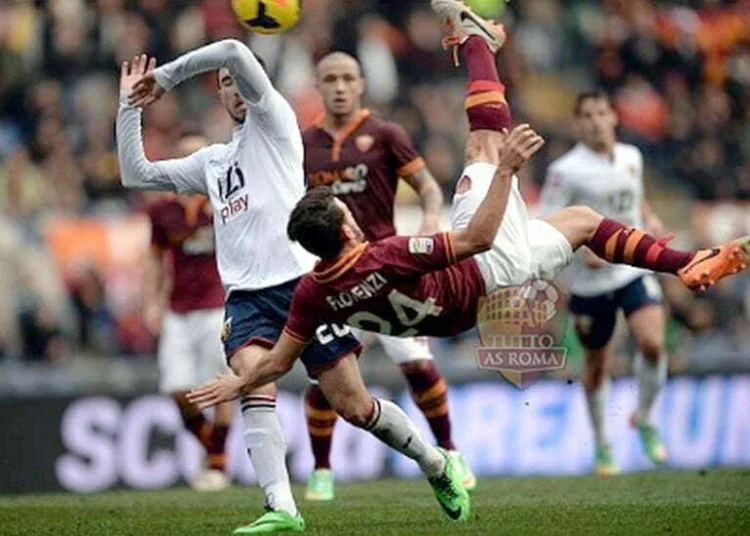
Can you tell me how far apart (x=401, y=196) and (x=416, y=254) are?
12.2 m

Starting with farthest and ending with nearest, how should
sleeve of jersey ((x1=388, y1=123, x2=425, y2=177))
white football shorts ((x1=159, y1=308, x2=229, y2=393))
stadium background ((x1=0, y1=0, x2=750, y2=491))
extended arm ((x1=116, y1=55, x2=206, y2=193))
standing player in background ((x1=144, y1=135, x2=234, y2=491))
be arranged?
stadium background ((x1=0, y1=0, x2=750, y2=491))
white football shorts ((x1=159, y1=308, x2=229, y2=393))
standing player in background ((x1=144, y1=135, x2=234, y2=491))
sleeve of jersey ((x1=388, y1=123, x2=425, y2=177))
extended arm ((x1=116, y1=55, x2=206, y2=193))

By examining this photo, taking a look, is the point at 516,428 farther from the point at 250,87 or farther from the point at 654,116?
the point at 250,87

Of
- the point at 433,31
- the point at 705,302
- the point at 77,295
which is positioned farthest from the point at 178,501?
the point at 433,31

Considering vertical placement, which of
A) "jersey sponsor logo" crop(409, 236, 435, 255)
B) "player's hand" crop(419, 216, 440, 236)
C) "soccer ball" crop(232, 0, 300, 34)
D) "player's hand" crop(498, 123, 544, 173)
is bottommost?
"jersey sponsor logo" crop(409, 236, 435, 255)

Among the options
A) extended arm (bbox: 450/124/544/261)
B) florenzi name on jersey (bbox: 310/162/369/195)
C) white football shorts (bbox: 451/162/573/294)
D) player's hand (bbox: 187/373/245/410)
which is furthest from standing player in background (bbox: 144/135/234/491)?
extended arm (bbox: 450/124/544/261)

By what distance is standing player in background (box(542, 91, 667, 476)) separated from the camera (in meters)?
16.2

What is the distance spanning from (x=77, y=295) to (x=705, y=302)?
676 centimetres

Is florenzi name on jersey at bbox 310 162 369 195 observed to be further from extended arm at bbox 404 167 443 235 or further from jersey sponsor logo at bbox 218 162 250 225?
jersey sponsor logo at bbox 218 162 250 225

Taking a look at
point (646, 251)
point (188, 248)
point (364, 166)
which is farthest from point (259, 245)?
point (188, 248)

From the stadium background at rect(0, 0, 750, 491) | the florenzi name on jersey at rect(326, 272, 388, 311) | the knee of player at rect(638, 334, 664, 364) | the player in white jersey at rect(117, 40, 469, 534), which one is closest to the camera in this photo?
the florenzi name on jersey at rect(326, 272, 388, 311)

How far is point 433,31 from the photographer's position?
2498cm

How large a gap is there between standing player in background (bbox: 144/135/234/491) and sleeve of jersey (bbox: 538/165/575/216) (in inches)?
108

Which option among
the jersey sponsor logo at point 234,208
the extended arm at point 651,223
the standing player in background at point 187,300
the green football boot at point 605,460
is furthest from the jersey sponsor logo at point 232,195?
the green football boot at point 605,460

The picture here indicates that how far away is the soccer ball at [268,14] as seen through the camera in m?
11.9
